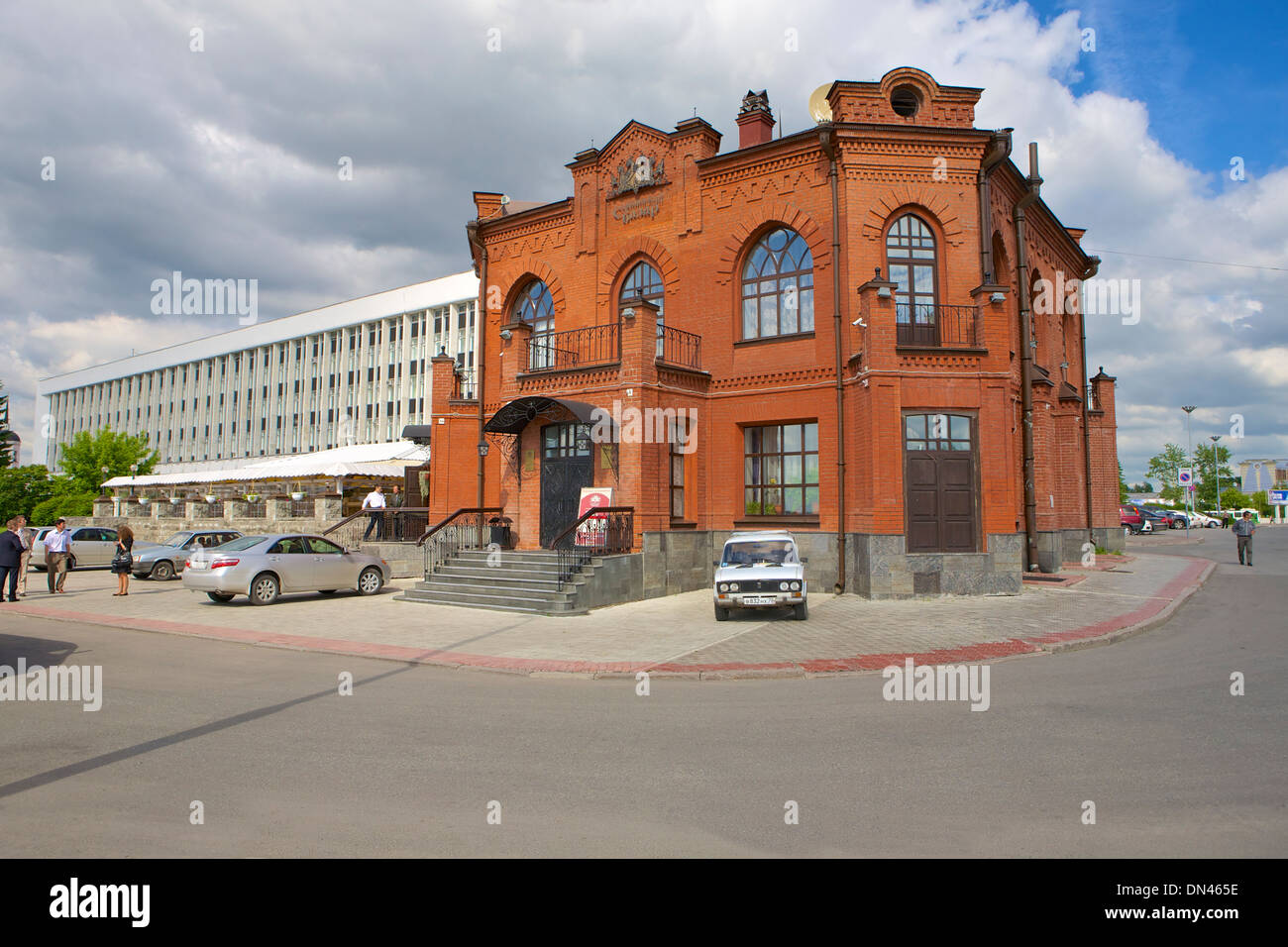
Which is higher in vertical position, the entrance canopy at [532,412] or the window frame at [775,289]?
the window frame at [775,289]

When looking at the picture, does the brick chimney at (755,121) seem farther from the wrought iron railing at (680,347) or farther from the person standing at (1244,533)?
the person standing at (1244,533)

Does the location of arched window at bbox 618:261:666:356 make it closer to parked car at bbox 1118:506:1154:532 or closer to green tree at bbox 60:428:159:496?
parked car at bbox 1118:506:1154:532

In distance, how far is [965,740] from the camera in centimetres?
634

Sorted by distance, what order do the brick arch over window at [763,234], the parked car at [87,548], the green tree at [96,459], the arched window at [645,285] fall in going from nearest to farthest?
the brick arch over window at [763,234] < the arched window at [645,285] < the parked car at [87,548] < the green tree at [96,459]

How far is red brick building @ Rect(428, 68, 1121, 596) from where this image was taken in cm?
1630

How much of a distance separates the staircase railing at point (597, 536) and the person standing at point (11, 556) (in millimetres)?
12054

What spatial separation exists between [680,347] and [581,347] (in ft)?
9.68

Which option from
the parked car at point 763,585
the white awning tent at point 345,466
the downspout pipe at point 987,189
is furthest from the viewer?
the white awning tent at point 345,466

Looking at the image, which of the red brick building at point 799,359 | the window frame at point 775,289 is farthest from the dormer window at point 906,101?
the window frame at point 775,289

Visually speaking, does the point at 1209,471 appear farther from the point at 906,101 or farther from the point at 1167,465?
the point at 906,101

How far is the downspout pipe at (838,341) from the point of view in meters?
17.1

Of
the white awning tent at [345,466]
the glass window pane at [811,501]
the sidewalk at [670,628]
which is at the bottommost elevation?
the sidewalk at [670,628]

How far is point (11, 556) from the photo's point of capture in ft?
55.2
